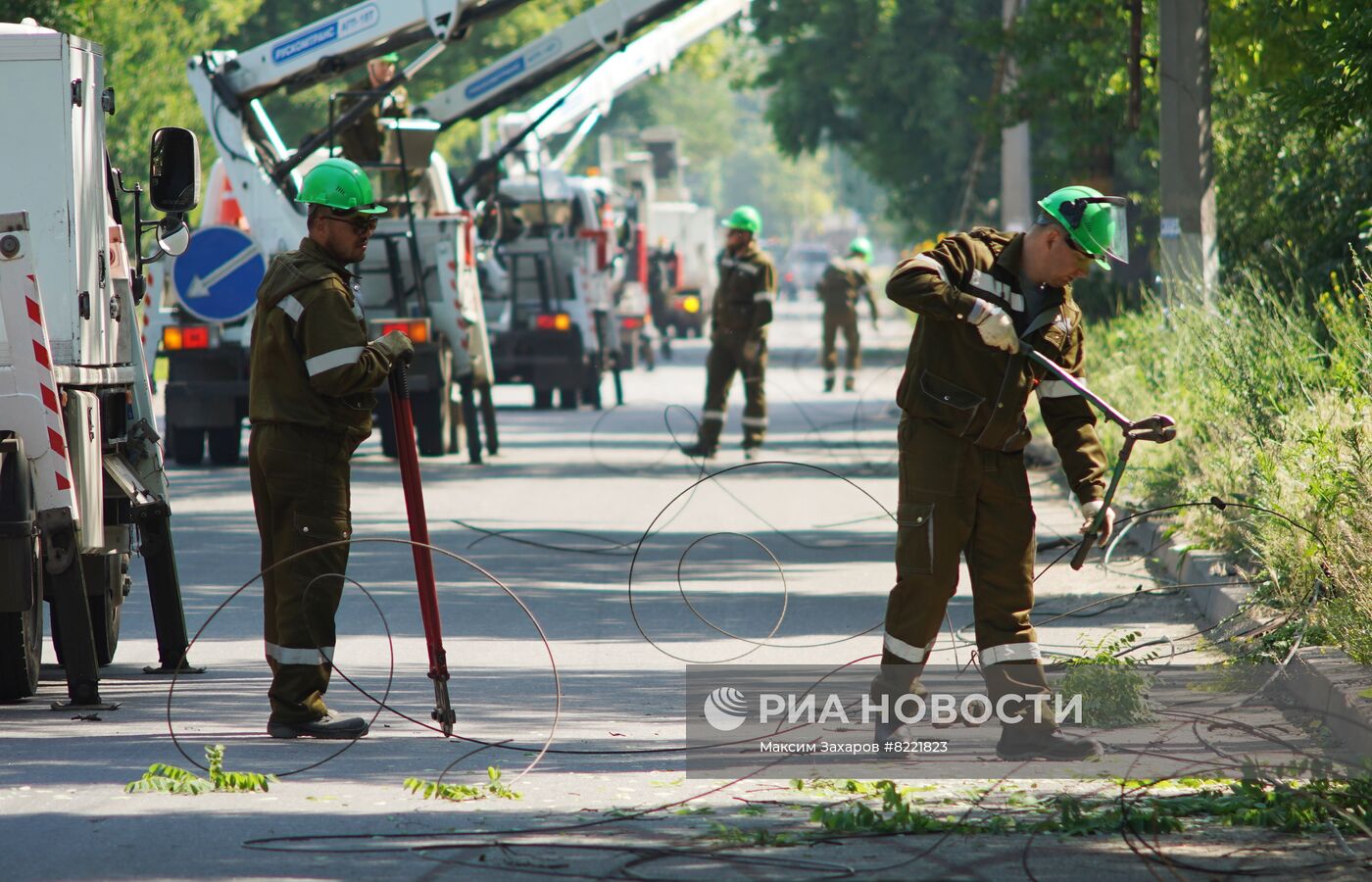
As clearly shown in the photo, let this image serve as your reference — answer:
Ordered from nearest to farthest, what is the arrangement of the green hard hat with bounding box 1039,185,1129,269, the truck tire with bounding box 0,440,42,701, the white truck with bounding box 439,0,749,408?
the green hard hat with bounding box 1039,185,1129,269, the truck tire with bounding box 0,440,42,701, the white truck with bounding box 439,0,749,408

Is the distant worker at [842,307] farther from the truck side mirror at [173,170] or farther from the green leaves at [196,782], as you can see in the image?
the green leaves at [196,782]

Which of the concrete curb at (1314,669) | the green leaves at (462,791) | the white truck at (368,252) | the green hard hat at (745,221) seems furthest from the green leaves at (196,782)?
the green hard hat at (745,221)

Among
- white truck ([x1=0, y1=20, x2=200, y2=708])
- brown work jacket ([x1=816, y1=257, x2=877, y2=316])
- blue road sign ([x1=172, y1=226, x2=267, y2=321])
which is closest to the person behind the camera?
white truck ([x1=0, y1=20, x2=200, y2=708])

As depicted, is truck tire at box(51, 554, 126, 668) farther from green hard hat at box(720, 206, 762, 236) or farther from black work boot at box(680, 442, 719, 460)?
green hard hat at box(720, 206, 762, 236)

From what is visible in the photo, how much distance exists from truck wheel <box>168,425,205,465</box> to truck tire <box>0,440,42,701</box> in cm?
1028

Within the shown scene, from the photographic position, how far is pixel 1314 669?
724cm

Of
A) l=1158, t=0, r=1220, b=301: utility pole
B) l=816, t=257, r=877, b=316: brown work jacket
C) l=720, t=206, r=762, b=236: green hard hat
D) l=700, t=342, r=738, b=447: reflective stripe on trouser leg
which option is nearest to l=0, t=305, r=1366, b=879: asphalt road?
l=700, t=342, r=738, b=447: reflective stripe on trouser leg

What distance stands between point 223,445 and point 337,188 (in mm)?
11495

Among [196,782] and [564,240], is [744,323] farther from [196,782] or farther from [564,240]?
[196,782]

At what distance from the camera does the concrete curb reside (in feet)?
21.5

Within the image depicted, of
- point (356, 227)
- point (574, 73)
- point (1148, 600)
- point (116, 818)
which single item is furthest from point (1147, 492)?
point (574, 73)

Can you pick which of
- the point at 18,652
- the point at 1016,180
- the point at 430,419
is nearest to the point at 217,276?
the point at 430,419

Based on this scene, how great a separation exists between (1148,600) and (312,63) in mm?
10042

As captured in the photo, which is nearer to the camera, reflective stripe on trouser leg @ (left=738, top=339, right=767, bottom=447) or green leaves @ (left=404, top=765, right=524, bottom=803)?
green leaves @ (left=404, top=765, right=524, bottom=803)
